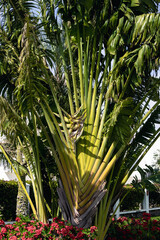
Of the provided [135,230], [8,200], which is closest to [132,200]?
[8,200]

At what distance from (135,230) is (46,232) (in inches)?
114

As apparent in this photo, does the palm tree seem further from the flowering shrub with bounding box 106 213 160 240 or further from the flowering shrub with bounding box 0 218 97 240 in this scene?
the flowering shrub with bounding box 106 213 160 240

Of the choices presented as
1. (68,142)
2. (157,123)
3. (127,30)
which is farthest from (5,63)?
(157,123)

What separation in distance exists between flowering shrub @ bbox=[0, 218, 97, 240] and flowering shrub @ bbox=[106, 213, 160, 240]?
56.5 inches

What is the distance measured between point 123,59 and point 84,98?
3.73ft

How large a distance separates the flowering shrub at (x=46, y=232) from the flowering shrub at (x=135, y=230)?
4.71ft

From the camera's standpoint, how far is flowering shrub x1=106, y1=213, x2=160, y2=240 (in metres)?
7.31

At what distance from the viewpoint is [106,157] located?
21.2ft

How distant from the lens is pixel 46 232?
5793mm

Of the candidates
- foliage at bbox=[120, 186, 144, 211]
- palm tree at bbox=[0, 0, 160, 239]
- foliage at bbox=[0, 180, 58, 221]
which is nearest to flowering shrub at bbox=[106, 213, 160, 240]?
palm tree at bbox=[0, 0, 160, 239]

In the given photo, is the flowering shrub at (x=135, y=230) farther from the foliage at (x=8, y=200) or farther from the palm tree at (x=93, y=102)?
the foliage at (x=8, y=200)

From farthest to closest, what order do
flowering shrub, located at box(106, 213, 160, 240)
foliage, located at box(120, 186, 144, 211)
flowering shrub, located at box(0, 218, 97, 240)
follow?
foliage, located at box(120, 186, 144, 211) → flowering shrub, located at box(106, 213, 160, 240) → flowering shrub, located at box(0, 218, 97, 240)

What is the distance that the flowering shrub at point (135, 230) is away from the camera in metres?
7.31

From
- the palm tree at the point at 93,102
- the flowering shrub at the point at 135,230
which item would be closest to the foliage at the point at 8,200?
the flowering shrub at the point at 135,230
